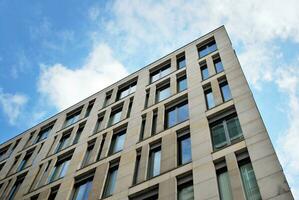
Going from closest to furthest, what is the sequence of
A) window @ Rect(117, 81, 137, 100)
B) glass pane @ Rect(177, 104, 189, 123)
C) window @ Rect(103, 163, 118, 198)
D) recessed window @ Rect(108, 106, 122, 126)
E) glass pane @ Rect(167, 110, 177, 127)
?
window @ Rect(103, 163, 118, 198) → glass pane @ Rect(177, 104, 189, 123) → glass pane @ Rect(167, 110, 177, 127) → recessed window @ Rect(108, 106, 122, 126) → window @ Rect(117, 81, 137, 100)

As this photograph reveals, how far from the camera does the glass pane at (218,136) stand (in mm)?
17967

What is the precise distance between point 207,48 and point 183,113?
908 centimetres

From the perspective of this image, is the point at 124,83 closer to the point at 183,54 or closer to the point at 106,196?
the point at 183,54

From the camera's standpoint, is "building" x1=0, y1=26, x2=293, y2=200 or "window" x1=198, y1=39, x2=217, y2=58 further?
"window" x1=198, y1=39, x2=217, y2=58

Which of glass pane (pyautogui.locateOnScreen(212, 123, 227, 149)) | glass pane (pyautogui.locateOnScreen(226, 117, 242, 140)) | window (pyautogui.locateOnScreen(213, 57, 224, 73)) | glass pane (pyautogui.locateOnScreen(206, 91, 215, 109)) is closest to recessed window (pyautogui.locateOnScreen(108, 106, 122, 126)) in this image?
glass pane (pyautogui.locateOnScreen(206, 91, 215, 109))

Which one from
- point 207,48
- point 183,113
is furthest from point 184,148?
point 207,48

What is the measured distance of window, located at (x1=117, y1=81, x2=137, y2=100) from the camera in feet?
102

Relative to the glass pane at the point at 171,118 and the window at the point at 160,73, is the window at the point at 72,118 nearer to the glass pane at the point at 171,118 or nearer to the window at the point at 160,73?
the window at the point at 160,73

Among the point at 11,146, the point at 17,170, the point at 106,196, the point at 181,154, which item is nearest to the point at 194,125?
the point at 181,154

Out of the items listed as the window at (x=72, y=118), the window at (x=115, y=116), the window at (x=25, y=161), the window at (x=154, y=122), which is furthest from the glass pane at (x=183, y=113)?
the window at (x=25, y=161)

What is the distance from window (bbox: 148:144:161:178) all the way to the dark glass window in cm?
137

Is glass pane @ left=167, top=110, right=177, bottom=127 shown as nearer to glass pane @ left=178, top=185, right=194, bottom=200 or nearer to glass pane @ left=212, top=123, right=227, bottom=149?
glass pane @ left=212, top=123, right=227, bottom=149

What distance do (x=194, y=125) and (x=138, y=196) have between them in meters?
5.27

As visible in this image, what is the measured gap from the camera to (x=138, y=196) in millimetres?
18141
